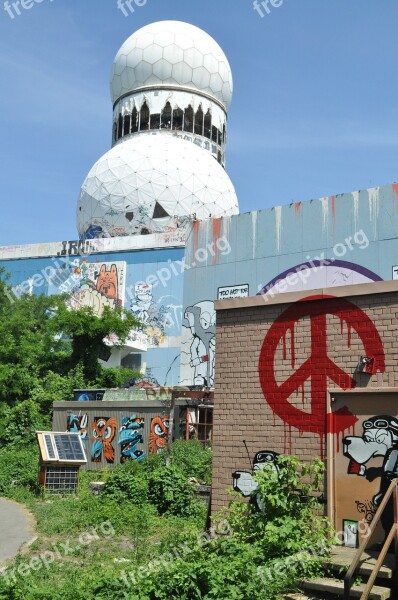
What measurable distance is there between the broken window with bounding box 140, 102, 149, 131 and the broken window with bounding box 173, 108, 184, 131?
82.3 inches

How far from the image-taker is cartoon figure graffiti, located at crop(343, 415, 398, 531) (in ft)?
30.1

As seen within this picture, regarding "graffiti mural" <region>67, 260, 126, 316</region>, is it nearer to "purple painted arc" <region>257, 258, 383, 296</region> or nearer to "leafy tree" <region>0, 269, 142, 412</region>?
"leafy tree" <region>0, 269, 142, 412</region>

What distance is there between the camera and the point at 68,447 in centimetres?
1836

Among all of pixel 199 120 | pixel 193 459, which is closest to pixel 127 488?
pixel 193 459

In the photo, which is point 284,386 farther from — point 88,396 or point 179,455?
point 88,396

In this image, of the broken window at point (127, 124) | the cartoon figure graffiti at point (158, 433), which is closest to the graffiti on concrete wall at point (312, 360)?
the cartoon figure graffiti at point (158, 433)

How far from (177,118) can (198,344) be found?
76.6 ft

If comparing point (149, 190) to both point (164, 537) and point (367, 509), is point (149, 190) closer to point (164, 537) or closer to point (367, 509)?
point (164, 537)

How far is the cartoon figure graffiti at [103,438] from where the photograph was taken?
76.3 feet

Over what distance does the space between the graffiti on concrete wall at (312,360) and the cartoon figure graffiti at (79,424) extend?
1472cm

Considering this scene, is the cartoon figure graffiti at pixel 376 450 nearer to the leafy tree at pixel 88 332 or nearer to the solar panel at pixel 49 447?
the solar panel at pixel 49 447

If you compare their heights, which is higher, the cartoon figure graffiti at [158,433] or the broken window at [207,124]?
the broken window at [207,124]

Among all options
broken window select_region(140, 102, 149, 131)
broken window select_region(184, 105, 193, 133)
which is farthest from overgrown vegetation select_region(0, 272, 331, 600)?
broken window select_region(184, 105, 193, 133)

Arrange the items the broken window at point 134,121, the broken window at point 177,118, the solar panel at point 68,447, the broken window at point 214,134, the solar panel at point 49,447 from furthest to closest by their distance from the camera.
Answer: the broken window at point 214,134 < the broken window at point 134,121 < the broken window at point 177,118 < the solar panel at point 68,447 < the solar panel at point 49,447
